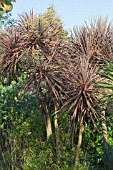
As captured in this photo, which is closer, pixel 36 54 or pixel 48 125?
pixel 36 54

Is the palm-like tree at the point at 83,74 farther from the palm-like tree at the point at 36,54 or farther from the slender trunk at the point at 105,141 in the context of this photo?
the slender trunk at the point at 105,141

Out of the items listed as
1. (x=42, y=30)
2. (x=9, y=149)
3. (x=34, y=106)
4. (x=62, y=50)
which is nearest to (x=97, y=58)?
(x=62, y=50)

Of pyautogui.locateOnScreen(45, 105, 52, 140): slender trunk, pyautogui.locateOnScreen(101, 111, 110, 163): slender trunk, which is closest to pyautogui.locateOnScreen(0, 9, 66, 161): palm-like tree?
pyautogui.locateOnScreen(45, 105, 52, 140): slender trunk

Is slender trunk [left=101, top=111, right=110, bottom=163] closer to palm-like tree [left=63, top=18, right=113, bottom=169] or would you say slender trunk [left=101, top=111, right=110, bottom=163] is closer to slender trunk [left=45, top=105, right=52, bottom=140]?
palm-like tree [left=63, top=18, right=113, bottom=169]

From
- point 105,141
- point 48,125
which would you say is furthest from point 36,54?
point 105,141

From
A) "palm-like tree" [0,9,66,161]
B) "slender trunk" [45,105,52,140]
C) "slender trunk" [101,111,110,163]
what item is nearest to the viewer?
"palm-like tree" [0,9,66,161]

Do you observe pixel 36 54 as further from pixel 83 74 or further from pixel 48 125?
pixel 48 125

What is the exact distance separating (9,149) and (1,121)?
1078 mm

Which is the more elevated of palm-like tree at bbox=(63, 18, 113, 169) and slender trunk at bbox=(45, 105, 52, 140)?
palm-like tree at bbox=(63, 18, 113, 169)

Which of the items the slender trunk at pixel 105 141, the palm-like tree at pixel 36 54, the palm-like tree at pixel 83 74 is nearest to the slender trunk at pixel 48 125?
the palm-like tree at pixel 36 54

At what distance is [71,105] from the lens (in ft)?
19.0

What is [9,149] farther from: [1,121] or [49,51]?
[49,51]

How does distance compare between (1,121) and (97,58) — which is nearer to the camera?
(97,58)

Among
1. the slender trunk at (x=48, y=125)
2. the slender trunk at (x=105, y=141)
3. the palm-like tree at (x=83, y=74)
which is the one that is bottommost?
the slender trunk at (x=105, y=141)
